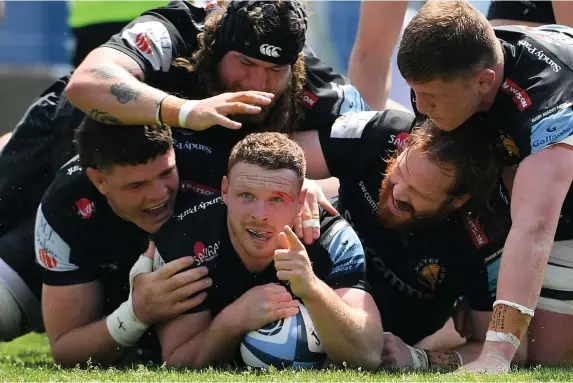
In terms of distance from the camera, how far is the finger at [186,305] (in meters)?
5.11

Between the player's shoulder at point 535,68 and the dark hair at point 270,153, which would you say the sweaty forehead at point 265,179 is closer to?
the dark hair at point 270,153

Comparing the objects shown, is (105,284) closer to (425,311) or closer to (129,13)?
(425,311)

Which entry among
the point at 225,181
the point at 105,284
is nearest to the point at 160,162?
the point at 225,181

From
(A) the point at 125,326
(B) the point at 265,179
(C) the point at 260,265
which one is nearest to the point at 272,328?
(C) the point at 260,265

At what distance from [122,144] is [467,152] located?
171cm

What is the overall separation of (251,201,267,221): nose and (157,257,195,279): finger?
44 cm

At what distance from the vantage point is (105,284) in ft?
18.8

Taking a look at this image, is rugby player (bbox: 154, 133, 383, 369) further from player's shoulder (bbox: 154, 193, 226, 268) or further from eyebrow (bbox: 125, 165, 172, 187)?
eyebrow (bbox: 125, 165, 172, 187)

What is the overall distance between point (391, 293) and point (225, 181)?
1124mm

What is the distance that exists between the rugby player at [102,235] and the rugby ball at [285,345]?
1.60 feet

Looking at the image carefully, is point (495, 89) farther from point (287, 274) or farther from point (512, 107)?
point (287, 274)

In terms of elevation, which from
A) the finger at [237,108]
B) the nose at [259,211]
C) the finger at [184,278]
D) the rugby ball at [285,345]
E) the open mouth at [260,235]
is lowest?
Answer: the rugby ball at [285,345]

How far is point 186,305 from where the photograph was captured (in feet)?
16.8

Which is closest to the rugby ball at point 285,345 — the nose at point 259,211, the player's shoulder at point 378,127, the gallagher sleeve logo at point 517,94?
the nose at point 259,211
